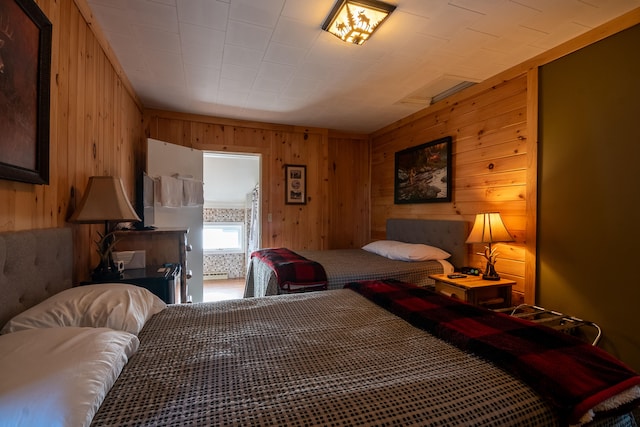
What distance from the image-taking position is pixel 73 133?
1.67m

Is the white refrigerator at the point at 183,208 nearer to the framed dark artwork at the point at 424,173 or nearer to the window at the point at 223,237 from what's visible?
the window at the point at 223,237

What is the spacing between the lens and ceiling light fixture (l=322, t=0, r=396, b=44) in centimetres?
169

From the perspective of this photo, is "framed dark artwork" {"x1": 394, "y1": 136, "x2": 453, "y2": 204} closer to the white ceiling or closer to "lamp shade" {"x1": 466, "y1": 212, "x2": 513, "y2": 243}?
the white ceiling

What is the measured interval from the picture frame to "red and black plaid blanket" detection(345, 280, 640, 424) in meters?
2.92

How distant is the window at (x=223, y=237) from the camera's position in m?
5.71

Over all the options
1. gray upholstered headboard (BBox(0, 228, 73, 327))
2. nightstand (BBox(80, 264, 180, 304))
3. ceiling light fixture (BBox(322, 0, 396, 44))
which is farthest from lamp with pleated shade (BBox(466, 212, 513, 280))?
gray upholstered headboard (BBox(0, 228, 73, 327))

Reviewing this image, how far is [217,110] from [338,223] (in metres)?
2.31

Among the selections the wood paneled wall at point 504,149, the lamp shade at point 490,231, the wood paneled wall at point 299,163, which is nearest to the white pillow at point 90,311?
the lamp shade at point 490,231

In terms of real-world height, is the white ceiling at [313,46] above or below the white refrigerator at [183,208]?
above

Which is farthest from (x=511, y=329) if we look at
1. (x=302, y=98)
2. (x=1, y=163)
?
(x=302, y=98)

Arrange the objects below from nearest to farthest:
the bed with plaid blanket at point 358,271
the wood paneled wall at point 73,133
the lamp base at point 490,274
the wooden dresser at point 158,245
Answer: the wood paneled wall at point 73,133
the wooden dresser at point 158,245
the lamp base at point 490,274
the bed with plaid blanket at point 358,271

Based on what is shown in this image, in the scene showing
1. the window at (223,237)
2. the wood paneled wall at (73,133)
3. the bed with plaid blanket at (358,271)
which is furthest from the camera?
the window at (223,237)

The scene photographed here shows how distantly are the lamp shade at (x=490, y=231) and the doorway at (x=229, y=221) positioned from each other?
376 cm

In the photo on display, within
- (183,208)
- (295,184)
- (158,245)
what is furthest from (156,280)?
(295,184)
